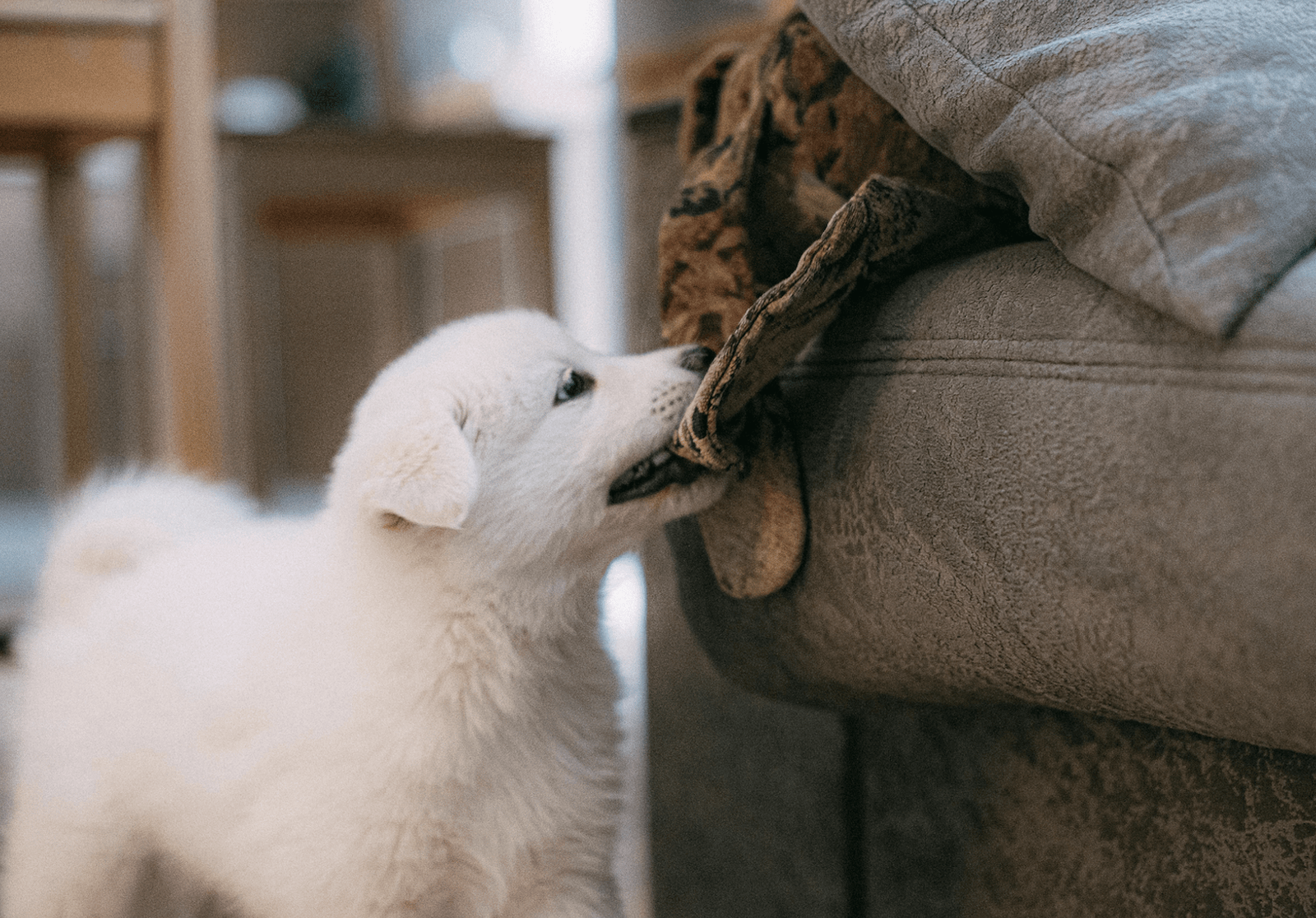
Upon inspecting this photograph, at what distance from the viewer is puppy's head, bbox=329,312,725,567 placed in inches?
37.2

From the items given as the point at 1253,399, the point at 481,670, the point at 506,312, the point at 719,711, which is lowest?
the point at 719,711

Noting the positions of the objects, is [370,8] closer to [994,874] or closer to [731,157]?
[731,157]

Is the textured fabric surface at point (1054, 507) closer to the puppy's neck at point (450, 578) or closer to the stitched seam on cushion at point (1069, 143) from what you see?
the stitched seam on cushion at point (1069, 143)

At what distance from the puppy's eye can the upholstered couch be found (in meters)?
0.19

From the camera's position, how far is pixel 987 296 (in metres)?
0.77

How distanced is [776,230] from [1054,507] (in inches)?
15.7

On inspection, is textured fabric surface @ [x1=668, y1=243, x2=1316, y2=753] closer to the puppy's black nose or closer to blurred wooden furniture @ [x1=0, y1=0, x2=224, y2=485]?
the puppy's black nose

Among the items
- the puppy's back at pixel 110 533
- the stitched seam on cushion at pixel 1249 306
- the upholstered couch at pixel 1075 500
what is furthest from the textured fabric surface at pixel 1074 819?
the puppy's back at pixel 110 533

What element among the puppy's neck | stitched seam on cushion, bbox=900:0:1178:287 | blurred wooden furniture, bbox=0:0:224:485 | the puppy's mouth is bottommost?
the puppy's neck

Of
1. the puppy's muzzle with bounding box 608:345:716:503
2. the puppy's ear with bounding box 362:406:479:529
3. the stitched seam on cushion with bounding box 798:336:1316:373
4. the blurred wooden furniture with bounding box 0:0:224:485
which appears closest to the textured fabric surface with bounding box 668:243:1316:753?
the stitched seam on cushion with bounding box 798:336:1316:373

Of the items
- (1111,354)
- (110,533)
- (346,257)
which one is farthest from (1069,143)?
(346,257)

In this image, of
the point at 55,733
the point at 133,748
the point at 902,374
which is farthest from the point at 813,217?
the point at 55,733

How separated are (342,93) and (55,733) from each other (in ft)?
9.71

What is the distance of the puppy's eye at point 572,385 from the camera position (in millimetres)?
1006
